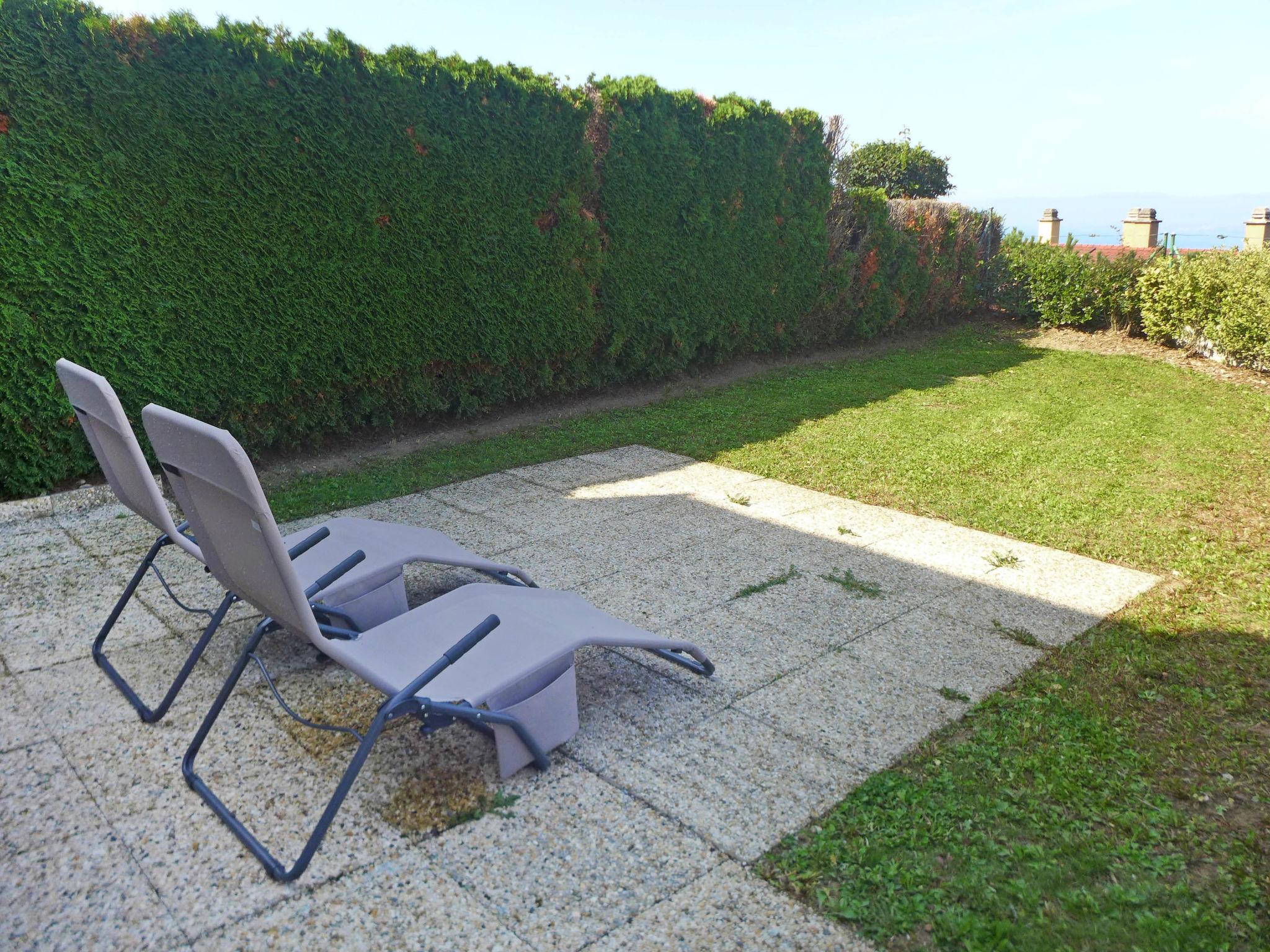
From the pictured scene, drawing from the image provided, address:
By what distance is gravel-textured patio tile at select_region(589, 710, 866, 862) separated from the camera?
105 inches

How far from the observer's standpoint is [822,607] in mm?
4453

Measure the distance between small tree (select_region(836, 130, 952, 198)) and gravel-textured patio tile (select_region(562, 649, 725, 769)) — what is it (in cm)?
1760

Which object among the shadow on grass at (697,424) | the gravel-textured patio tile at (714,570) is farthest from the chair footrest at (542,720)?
the shadow on grass at (697,424)

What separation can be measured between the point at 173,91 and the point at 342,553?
14.5 feet

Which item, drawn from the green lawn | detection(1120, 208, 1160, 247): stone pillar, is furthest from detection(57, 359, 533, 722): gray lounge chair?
detection(1120, 208, 1160, 247): stone pillar

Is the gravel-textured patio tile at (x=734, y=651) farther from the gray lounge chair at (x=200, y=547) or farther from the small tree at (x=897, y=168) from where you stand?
the small tree at (x=897, y=168)

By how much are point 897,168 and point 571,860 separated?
63.2ft

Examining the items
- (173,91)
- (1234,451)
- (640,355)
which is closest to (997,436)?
(1234,451)

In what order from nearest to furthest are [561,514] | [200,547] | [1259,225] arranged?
[200,547] < [561,514] < [1259,225]

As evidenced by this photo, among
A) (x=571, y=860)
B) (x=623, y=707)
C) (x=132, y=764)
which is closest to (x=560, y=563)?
(x=623, y=707)

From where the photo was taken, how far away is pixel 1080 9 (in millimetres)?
10414

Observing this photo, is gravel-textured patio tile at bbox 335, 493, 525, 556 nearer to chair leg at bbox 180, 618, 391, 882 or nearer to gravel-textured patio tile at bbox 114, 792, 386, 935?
chair leg at bbox 180, 618, 391, 882

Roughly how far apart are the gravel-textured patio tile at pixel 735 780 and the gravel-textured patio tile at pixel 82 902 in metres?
1.34

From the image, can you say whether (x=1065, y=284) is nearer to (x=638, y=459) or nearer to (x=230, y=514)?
(x=638, y=459)
